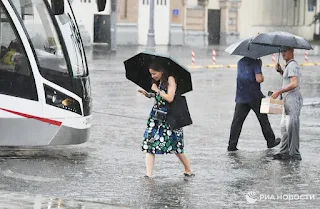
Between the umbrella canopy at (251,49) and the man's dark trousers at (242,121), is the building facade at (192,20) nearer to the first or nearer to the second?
the man's dark trousers at (242,121)

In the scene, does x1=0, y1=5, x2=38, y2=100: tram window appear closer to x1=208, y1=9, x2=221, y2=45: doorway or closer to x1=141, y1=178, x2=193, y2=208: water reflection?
x1=141, y1=178, x2=193, y2=208: water reflection

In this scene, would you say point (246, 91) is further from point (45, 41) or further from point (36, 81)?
point (36, 81)

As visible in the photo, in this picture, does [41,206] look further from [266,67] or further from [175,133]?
[266,67]

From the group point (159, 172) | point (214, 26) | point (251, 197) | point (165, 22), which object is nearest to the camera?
point (251, 197)

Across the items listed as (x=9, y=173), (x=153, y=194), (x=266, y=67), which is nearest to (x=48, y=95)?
(x=9, y=173)

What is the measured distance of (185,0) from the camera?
63.4m

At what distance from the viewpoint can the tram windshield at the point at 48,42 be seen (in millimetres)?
12969

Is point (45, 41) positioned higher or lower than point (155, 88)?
higher

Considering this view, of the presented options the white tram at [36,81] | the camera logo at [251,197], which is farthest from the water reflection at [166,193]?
the white tram at [36,81]

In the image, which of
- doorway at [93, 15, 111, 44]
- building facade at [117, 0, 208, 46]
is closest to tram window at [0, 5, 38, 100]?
doorway at [93, 15, 111, 44]

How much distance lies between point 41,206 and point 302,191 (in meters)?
3.19

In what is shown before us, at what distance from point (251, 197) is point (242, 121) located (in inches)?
162

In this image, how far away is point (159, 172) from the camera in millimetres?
12297

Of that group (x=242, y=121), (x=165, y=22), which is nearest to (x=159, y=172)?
(x=242, y=121)
